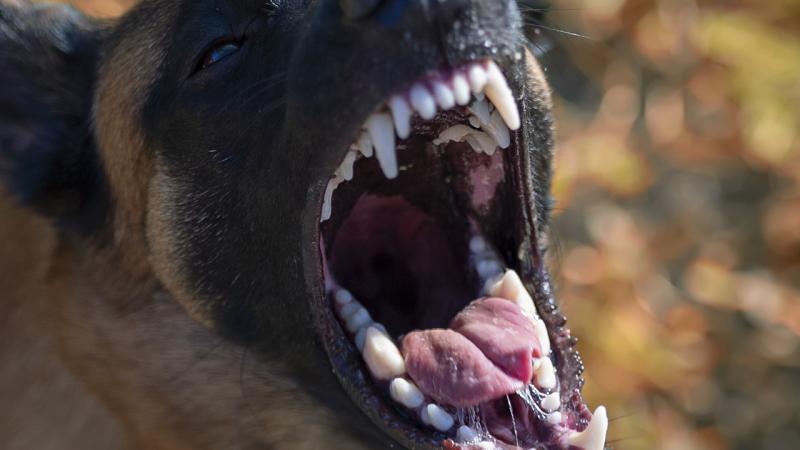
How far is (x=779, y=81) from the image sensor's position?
4422 millimetres

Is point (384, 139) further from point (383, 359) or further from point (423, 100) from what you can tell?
point (383, 359)

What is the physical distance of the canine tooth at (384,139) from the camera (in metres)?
2.04

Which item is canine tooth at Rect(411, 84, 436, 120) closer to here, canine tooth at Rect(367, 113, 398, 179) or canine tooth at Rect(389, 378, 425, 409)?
canine tooth at Rect(367, 113, 398, 179)

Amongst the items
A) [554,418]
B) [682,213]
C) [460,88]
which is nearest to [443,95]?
[460,88]

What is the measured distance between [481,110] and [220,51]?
2.11ft

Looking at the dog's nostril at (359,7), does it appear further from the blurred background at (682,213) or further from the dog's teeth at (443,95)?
the blurred background at (682,213)

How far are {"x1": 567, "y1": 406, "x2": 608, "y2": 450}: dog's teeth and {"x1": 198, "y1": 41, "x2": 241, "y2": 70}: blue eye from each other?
1.16 meters

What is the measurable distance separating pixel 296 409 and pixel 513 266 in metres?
0.64

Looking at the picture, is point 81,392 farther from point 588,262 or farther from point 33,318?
point 588,262

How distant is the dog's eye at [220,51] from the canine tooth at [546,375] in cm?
101

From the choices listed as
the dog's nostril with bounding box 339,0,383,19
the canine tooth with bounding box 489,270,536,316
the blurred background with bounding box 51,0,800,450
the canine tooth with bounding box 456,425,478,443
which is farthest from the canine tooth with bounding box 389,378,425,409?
the blurred background with bounding box 51,0,800,450

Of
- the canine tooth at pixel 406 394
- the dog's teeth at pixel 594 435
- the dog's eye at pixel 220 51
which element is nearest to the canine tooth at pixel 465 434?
the canine tooth at pixel 406 394

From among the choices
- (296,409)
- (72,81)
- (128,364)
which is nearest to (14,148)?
(72,81)

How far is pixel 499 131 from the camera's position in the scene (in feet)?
7.61
